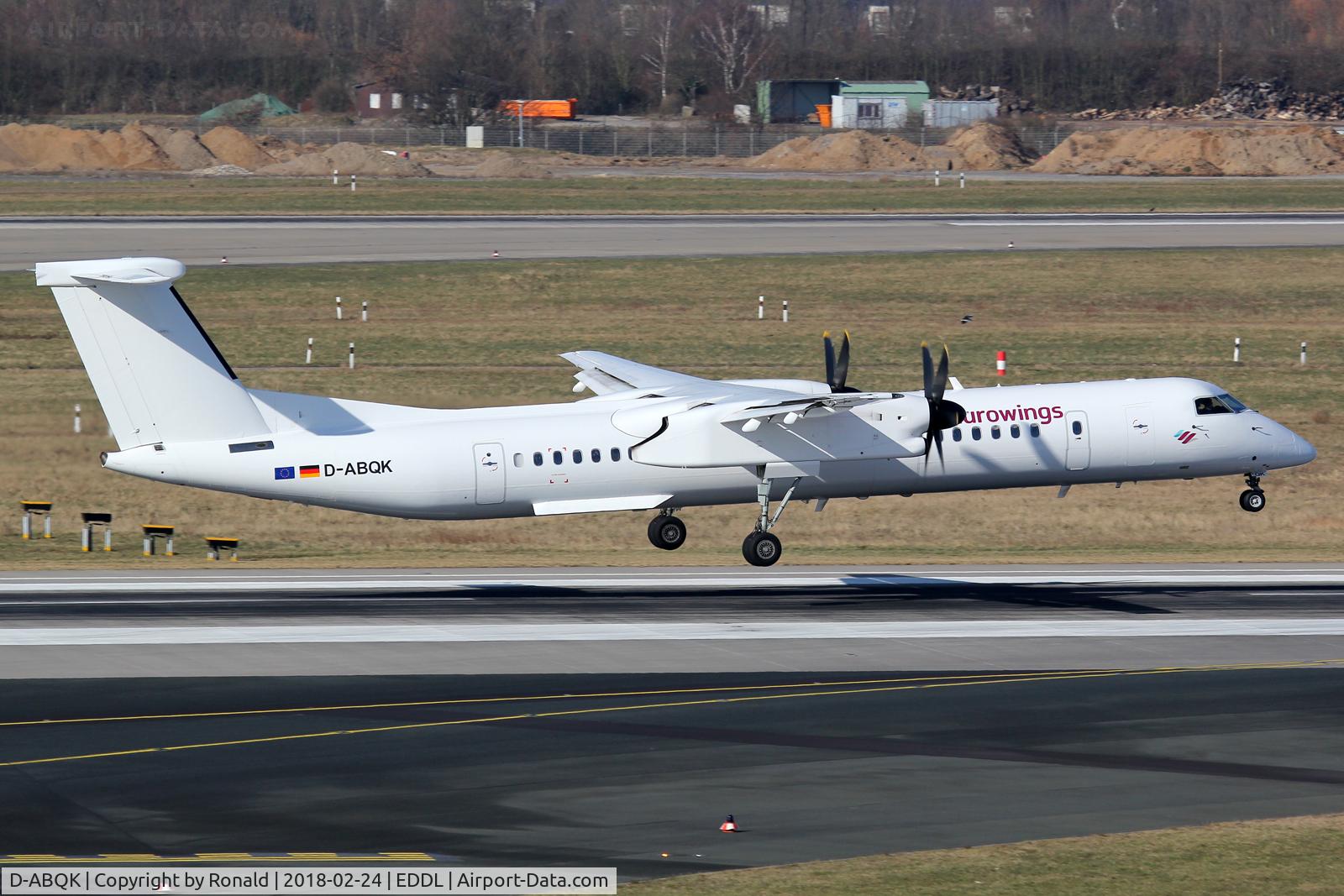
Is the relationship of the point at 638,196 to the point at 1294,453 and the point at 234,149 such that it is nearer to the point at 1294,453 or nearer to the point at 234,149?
the point at 234,149

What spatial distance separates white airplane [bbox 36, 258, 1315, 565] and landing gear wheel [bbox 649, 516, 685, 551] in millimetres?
56

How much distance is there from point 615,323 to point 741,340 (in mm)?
5721

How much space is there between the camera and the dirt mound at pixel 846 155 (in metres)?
108

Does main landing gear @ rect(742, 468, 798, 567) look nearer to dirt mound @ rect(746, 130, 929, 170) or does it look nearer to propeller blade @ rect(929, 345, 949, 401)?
propeller blade @ rect(929, 345, 949, 401)

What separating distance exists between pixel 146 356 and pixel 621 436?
9.73 metres

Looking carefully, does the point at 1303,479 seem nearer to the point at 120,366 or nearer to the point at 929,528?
the point at 929,528

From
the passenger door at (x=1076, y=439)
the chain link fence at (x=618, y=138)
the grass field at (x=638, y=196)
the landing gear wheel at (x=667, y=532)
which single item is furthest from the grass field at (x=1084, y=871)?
the chain link fence at (x=618, y=138)

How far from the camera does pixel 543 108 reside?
438 ft

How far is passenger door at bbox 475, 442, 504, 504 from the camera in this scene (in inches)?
1353

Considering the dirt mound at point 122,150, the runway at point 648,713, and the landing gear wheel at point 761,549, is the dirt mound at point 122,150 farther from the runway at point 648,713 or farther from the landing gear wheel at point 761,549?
the landing gear wheel at point 761,549

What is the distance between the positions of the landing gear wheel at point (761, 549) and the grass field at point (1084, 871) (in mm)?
17694

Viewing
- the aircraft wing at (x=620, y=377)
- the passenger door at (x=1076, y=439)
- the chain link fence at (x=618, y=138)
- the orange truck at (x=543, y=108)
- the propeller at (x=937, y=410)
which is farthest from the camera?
the orange truck at (x=543, y=108)

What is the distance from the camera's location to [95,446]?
4872 centimetres

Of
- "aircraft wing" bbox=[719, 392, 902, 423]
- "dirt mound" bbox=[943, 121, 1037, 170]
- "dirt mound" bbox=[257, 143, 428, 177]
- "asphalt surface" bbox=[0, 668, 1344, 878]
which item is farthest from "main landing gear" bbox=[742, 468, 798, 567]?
"dirt mound" bbox=[943, 121, 1037, 170]
